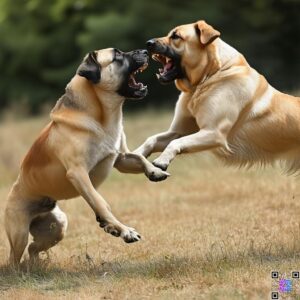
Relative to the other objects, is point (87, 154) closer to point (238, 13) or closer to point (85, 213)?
point (85, 213)

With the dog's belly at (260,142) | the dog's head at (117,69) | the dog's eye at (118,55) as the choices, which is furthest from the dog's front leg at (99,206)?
the dog's belly at (260,142)

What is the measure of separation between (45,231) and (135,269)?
1233 millimetres

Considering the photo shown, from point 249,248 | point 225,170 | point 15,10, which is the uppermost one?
point 249,248

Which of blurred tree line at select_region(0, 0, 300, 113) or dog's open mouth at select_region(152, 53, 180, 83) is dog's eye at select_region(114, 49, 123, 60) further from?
blurred tree line at select_region(0, 0, 300, 113)

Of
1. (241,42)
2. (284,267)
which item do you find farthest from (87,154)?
(241,42)

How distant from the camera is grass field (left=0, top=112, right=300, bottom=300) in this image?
277 inches

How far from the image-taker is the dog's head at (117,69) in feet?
26.3

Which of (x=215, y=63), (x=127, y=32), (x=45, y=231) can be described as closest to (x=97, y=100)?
(x=215, y=63)

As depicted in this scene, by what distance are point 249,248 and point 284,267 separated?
31.8 inches

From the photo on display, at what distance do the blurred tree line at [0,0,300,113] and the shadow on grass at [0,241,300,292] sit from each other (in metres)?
23.2

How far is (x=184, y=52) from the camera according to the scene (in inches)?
333

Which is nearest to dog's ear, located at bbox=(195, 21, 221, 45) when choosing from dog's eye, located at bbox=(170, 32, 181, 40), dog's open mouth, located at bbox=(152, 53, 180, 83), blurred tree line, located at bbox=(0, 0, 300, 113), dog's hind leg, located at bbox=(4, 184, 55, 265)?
dog's eye, located at bbox=(170, 32, 181, 40)

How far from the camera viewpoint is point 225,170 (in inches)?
559

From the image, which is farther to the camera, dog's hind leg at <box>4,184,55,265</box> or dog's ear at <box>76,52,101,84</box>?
dog's hind leg at <box>4,184,55,265</box>
